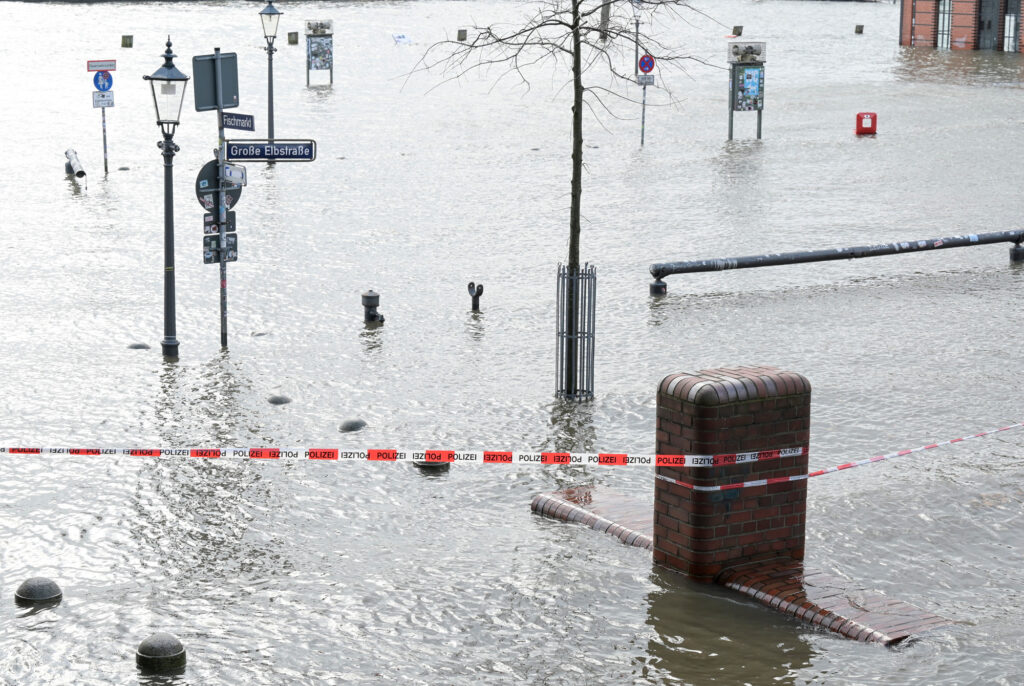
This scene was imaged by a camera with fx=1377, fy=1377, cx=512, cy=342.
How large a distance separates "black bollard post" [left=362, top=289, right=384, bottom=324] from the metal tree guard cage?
2751 mm

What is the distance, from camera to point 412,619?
23.4 ft

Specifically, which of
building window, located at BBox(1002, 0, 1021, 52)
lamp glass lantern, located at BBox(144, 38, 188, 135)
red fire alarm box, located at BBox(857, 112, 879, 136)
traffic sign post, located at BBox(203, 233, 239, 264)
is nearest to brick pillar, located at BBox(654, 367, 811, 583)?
traffic sign post, located at BBox(203, 233, 239, 264)

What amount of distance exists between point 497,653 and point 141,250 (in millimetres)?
13061

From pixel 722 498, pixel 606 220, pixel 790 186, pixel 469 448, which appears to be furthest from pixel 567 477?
pixel 790 186

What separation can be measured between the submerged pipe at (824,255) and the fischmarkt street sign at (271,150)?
4336 mm

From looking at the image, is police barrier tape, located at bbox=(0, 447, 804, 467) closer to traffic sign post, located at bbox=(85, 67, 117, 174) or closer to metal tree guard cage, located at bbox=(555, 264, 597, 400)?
metal tree guard cage, located at bbox=(555, 264, 597, 400)

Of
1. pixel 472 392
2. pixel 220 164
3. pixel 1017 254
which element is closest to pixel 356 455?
pixel 472 392

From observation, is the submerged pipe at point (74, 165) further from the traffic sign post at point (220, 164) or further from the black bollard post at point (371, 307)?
the black bollard post at point (371, 307)

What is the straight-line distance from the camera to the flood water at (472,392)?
273 inches

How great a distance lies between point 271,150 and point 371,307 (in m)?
2.01

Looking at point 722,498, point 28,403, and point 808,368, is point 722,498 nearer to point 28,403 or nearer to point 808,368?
point 808,368

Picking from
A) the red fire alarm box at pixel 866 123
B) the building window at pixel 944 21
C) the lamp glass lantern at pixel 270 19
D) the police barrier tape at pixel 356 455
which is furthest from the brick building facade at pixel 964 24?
the police barrier tape at pixel 356 455

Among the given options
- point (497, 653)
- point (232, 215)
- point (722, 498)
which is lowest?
A: point (497, 653)

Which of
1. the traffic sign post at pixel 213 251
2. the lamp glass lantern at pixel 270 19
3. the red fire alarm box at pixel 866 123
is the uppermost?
the lamp glass lantern at pixel 270 19
